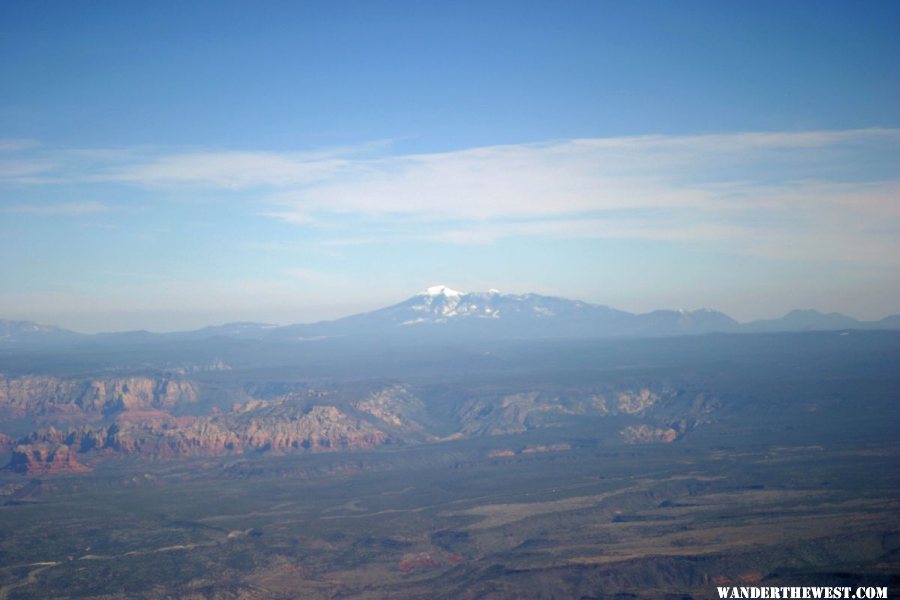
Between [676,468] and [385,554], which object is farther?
[676,468]

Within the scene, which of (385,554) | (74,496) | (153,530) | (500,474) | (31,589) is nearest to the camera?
(31,589)

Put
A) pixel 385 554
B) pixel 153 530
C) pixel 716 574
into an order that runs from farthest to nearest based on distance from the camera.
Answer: pixel 153 530
pixel 385 554
pixel 716 574

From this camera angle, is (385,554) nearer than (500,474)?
Yes

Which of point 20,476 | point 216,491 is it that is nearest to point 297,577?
point 216,491

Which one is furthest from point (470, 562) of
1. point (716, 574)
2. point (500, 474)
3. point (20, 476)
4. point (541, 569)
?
point (20, 476)

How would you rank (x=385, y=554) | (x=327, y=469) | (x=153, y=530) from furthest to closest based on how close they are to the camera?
(x=327, y=469) < (x=153, y=530) < (x=385, y=554)

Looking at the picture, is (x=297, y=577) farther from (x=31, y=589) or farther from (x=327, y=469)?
(x=327, y=469)

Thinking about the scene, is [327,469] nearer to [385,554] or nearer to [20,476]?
[20,476]

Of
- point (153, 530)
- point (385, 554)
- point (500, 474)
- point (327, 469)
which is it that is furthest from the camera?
point (327, 469)

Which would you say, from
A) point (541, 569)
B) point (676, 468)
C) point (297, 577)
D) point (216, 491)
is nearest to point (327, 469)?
point (216, 491)
